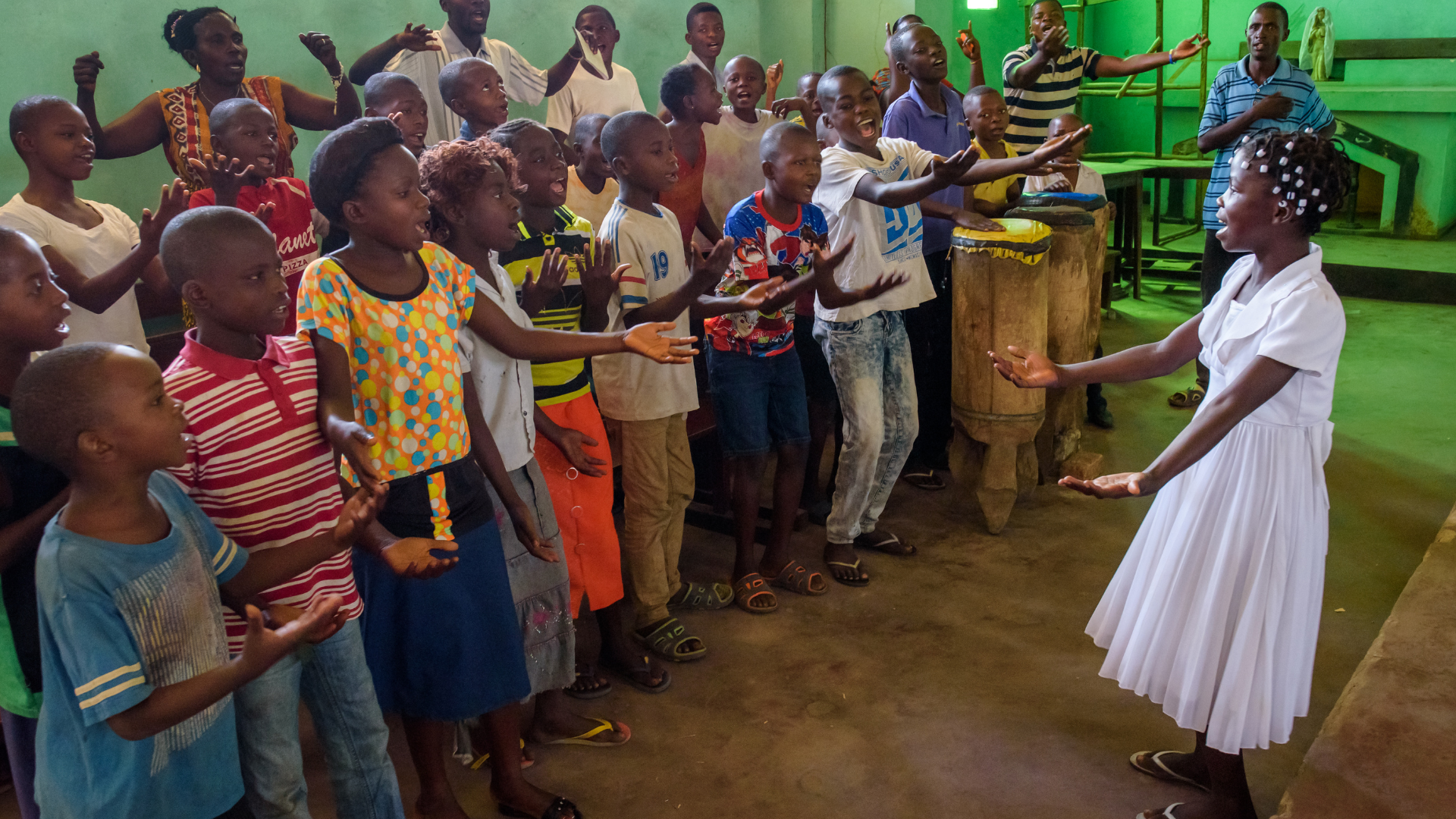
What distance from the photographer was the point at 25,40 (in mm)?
4281

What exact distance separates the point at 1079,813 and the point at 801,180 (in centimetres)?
200

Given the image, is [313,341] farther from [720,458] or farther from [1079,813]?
[720,458]

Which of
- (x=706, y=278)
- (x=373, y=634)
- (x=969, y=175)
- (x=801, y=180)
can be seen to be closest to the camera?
(x=373, y=634)

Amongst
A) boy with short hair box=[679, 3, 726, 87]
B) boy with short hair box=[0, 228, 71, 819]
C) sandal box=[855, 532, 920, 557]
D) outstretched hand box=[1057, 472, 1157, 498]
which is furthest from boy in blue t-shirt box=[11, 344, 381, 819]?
boy with short hair box=[679, 3, 726, 87]

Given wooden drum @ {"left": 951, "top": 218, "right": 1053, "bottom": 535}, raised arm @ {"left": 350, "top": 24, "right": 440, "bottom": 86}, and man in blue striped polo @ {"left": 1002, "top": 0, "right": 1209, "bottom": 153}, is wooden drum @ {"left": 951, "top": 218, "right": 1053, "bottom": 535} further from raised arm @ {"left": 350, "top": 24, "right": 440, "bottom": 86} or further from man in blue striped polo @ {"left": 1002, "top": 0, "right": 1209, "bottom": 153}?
raised arm @ {"left": 350, "top": 24, "right": 440, "bottom": 86}

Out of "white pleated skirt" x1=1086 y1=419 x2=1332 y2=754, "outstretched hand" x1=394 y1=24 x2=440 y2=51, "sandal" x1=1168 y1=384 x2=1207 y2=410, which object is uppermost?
"outstretched hand" x1=394 y1=24 x2=440 y2=51

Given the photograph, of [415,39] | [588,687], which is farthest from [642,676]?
[415,39]

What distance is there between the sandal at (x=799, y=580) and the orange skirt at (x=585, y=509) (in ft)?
2.71

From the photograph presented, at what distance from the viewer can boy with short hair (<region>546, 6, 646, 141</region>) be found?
5.27 metres

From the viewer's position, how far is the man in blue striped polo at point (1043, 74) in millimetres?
5332

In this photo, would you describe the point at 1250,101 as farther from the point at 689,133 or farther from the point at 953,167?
the point at 689,133

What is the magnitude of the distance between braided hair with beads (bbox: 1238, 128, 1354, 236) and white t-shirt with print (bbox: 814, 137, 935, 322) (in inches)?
61.8

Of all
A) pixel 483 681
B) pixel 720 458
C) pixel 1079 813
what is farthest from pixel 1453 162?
pixel 483 681

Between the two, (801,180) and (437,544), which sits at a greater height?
(801,180)
